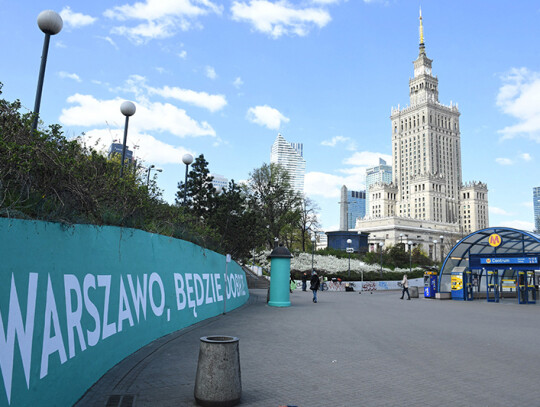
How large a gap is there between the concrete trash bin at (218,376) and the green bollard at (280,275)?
14.3m

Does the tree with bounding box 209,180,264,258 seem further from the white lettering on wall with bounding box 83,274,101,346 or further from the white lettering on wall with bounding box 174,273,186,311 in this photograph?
the white lettering on wall with bounding box 83,274,101,346

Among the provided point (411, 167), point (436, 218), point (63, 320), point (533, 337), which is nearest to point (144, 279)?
point (63, 320)

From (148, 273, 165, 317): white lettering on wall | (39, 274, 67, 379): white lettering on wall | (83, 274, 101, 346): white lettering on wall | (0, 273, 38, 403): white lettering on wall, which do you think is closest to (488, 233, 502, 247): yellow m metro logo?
(148, 273, 165, 317): white lettering on wall

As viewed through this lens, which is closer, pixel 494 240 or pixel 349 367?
pixel 349 367

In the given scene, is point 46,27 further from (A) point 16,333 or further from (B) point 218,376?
(B) point 218,376

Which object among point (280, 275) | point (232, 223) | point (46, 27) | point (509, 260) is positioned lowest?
point (280, 275)

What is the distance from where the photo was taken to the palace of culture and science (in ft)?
521

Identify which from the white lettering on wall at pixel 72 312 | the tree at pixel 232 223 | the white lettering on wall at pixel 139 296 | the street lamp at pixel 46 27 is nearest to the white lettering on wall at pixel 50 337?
the white lettering on wall at pixel 72 312

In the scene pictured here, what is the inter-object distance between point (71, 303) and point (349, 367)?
4.87 metres

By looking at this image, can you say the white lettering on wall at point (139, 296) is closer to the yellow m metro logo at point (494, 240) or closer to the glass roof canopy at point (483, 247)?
the glass roof canopy at point (483, 247)

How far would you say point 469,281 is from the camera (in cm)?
2919

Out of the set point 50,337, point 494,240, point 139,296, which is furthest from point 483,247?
point 50,337

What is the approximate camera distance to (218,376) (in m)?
5.24

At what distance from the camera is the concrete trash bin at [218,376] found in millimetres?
5191
